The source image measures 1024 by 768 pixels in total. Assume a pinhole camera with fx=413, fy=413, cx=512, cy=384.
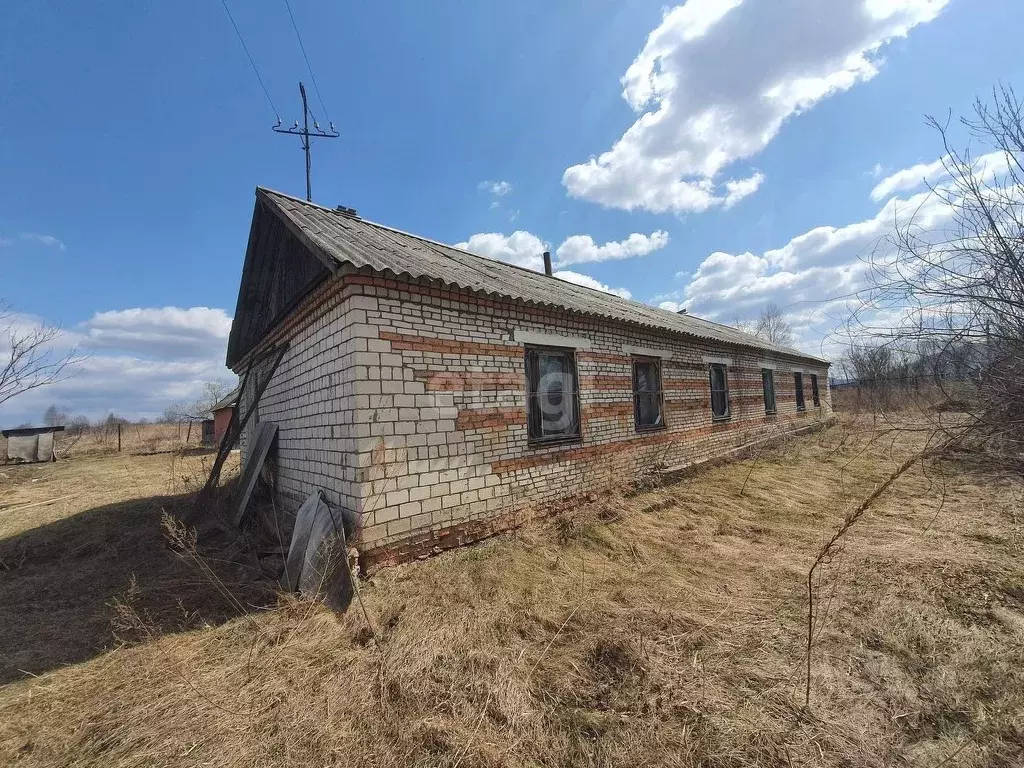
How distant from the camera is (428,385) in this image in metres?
4.54

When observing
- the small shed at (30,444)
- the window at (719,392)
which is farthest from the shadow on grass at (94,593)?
the small shed at (30,444)

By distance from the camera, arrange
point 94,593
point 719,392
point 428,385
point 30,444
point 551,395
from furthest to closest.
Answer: point 30,444
point 719,392
point 551,395
point 428,385
point 94,593

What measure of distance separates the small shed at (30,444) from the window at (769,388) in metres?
29.6

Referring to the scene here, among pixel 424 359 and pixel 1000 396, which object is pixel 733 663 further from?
pixel 424 359

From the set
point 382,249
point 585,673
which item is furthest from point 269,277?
point 585,673

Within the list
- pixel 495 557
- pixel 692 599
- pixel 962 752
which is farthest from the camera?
pixel 495 557

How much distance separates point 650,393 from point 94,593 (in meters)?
8.25

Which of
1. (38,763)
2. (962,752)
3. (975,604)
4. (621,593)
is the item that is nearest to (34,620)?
Answer: (38,763)

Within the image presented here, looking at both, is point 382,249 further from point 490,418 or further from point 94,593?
point 94,593

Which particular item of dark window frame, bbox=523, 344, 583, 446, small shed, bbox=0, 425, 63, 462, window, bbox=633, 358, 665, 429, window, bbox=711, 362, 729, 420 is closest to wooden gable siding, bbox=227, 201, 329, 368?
dark window frame, bbox=523, 344, 583, 446

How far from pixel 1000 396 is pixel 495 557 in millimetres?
4157

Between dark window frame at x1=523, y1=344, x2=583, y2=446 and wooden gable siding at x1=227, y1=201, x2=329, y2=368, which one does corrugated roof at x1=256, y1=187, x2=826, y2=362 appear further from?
dark window frame at x1=523, y1=344, x2=583, y2=446

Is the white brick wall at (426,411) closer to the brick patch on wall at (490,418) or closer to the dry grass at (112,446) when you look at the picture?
the brick patch on wall at (490,418)

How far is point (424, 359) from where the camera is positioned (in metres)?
4.54
